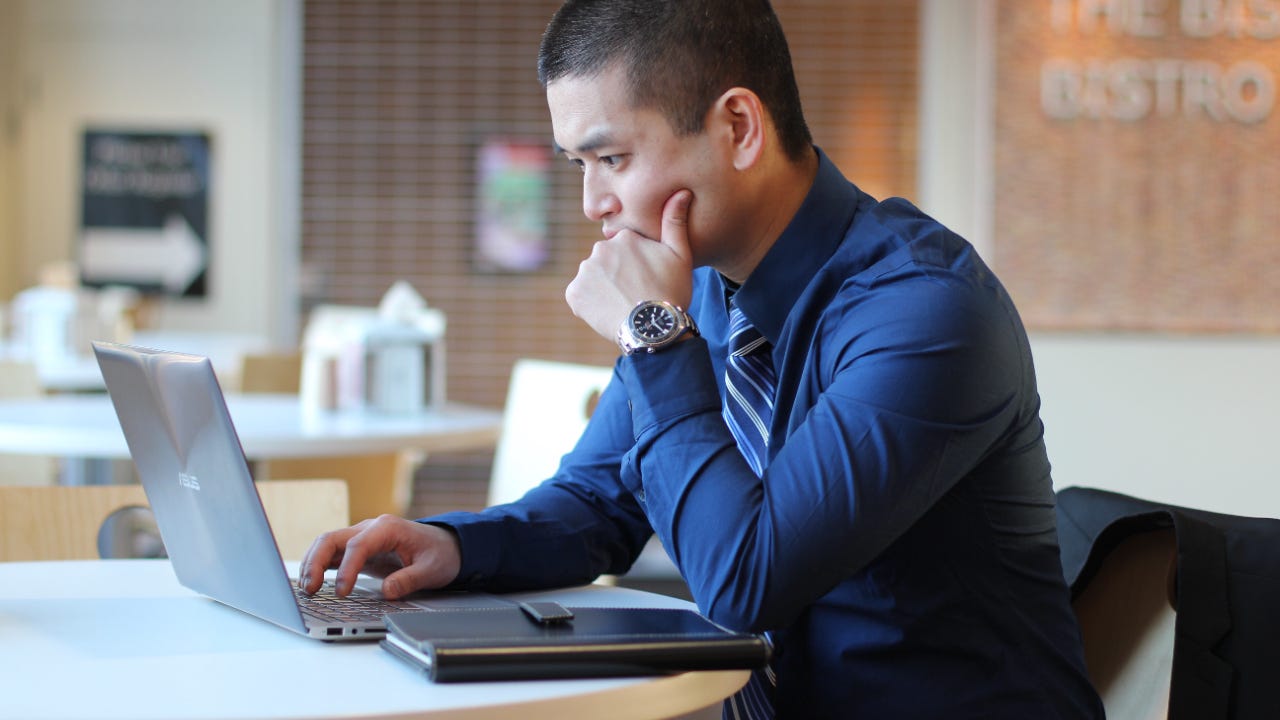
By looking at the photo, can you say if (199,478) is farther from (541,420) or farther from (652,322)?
(541,420)

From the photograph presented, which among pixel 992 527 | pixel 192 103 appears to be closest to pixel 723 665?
pixel 992 527

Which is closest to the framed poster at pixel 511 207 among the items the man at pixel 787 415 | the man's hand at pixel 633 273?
the man at pixel 787 415

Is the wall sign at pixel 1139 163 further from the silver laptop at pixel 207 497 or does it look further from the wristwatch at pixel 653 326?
the silver laptop at pixel 207 497

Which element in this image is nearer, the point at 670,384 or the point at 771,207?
the point at 670,384

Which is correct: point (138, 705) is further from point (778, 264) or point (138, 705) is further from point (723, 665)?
point (778, 264)

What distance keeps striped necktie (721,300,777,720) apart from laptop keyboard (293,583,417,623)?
12.6 inches

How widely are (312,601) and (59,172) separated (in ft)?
22.1

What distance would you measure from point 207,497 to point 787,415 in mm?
506

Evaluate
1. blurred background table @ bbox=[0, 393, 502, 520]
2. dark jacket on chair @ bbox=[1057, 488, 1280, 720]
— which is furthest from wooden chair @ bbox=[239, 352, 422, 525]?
dark jacket on chair @ bbox=[1057, 488, 1280, 720]

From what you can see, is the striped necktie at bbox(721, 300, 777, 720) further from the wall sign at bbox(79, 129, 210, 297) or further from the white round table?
the wall sign at bbox(79, 129, 210, 297)

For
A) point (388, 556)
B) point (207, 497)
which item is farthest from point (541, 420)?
point (207, 497)

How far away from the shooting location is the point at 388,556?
125cm

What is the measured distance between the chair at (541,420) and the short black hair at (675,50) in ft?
3.66

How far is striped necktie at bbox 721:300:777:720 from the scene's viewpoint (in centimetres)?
120
